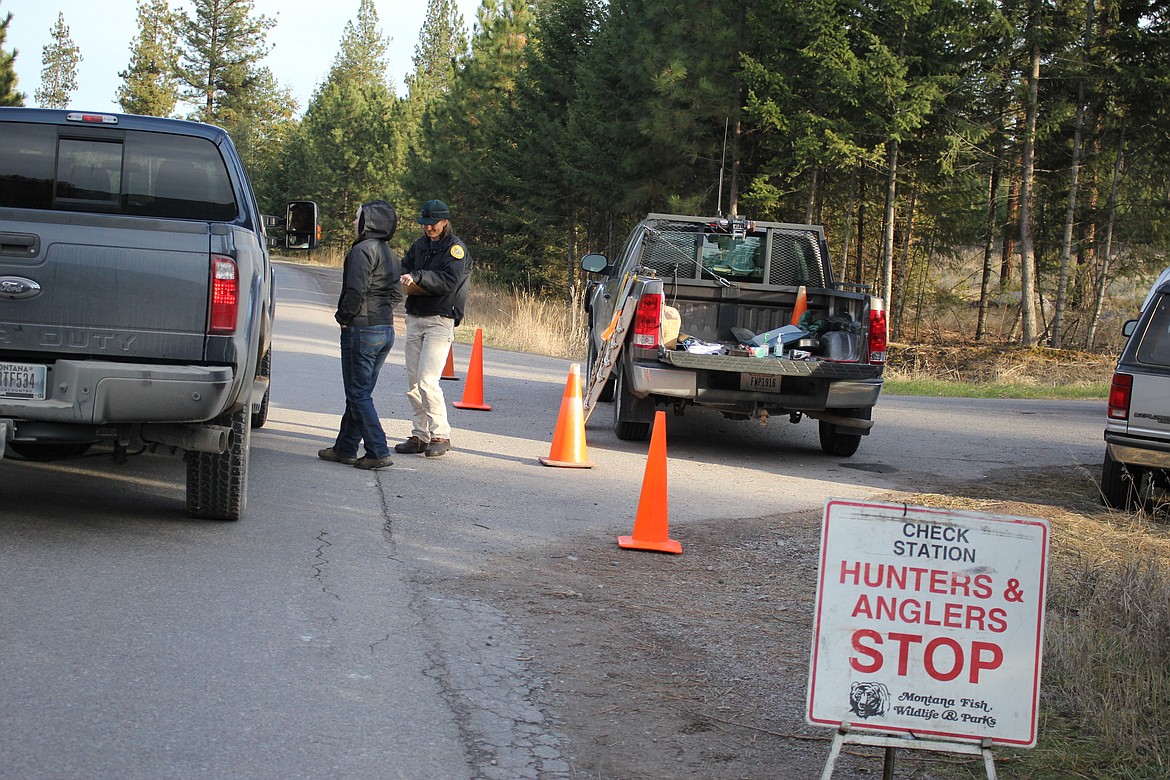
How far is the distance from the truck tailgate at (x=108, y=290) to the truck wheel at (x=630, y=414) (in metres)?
5.43

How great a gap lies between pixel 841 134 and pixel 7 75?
35994mm

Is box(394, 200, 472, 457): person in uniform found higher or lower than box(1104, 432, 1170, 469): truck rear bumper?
higher

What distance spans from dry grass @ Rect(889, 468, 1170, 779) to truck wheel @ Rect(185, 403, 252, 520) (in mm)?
4297

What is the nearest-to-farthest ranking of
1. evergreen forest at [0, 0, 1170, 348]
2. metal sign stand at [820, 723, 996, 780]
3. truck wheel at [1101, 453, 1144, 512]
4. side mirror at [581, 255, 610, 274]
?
metal sign stand at [820, 723, 996, 780] → truck wheel at [1101, 453, 1144, 512] → side mirror at [581, 255, 610, 274] → evergreen forest at [0, 0, 1170, 348]

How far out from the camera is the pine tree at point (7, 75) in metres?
47.6

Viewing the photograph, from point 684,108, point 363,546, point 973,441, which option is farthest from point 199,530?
point 684,108

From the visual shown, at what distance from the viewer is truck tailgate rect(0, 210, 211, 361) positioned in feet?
19.7

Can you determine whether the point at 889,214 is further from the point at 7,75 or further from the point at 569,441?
the point at 7,75

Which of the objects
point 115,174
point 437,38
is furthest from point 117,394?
point 437,38

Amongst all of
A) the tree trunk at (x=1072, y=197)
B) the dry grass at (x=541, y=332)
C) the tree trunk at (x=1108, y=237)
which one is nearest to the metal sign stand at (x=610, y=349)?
the dry grass at (x=541, y=332)

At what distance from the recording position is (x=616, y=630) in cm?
559

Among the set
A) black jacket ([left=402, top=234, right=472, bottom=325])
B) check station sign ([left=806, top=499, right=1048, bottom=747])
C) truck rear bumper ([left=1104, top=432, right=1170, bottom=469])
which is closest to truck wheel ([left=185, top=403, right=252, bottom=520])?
black jacket ([left=402, top=234, right=472, bottom=325])

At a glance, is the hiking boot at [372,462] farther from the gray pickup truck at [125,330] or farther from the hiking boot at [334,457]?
the gray pickup truck at [125,330]

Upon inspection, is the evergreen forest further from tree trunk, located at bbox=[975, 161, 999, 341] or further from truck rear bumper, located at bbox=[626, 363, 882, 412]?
truck rear bumper, located at bbox=[626, 363, 882, 412]
